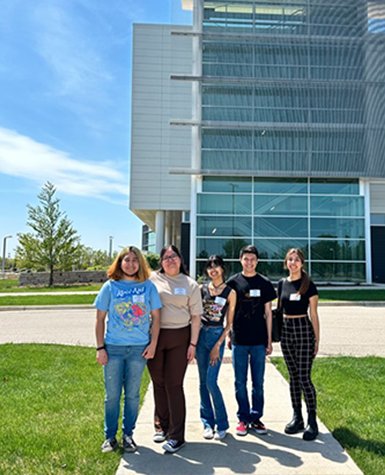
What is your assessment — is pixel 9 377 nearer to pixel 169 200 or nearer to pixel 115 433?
pixel 115 433

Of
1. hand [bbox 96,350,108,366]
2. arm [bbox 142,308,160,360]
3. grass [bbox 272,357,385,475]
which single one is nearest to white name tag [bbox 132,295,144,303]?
arm [bbox 142,308,160,360]

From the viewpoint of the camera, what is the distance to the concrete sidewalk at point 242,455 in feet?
10.2

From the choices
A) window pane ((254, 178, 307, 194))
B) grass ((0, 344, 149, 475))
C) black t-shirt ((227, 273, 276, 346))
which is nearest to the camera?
grass ((0, 344, 149, 475))

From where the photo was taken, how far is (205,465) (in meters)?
3.18

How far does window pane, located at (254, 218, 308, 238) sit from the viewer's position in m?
25.0

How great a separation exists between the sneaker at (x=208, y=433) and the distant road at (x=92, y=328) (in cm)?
410

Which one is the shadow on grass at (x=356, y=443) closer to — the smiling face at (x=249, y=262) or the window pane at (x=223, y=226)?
the smiling face at (x=249, y=262)

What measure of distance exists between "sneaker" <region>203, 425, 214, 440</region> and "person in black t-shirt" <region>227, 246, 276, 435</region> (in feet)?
0.92

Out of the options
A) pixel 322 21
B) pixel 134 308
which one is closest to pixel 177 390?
pixel 134 308

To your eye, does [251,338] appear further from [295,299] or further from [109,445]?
[109,445]

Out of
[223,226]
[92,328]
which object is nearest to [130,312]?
[92,328]

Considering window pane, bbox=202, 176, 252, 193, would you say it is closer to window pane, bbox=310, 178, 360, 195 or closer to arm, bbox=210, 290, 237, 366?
window pane, bbox=310, 178, 360, 195

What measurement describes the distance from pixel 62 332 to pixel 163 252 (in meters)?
7.26

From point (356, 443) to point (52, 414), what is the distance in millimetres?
3299
